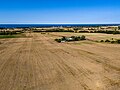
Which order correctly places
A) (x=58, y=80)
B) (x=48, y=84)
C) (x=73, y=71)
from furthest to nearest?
(x=73, y=71), (x=58, y=80), (x=48, y=84)

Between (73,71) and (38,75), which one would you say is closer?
(38,75)

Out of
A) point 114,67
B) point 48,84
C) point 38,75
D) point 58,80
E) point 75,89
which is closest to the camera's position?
point 75,89

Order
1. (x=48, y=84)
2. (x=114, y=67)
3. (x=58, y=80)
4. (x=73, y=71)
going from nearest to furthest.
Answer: (x=48, y=84) < (x=58, y=80) < (x=73, y=71) < (x=114, y=67)

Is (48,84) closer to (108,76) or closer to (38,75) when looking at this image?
(38,75)

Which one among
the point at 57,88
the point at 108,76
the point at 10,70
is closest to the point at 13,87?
the point at 57,88

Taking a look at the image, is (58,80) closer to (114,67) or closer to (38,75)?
(38,75)

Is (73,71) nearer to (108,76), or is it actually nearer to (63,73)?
(63,73)

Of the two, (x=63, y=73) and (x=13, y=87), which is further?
(x=63, y=73)

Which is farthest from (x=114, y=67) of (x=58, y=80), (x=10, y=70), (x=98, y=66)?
(x=10, y=70)

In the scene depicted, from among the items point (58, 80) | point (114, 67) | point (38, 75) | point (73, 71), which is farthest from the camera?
point (114, 67)
